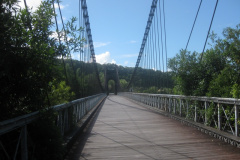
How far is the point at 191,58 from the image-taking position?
7418 mm

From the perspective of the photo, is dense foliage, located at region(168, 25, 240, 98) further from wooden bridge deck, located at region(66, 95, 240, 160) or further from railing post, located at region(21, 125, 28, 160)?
railing post, located at region(21, 125, 28, 160)

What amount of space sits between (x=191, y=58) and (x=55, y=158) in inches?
221

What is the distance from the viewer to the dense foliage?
6174 mm

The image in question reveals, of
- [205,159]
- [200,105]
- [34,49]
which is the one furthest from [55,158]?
[200,105]

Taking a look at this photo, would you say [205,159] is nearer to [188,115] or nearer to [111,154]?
[111,154]

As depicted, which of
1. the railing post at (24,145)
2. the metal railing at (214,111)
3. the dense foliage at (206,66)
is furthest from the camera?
the dense foliage at (206,66)

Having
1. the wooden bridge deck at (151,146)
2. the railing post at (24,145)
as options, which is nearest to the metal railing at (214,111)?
the wooden bridge deck at (151,146)

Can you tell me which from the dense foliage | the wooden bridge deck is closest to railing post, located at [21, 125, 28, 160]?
the wooden bridge deck

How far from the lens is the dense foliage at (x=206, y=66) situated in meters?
6.17

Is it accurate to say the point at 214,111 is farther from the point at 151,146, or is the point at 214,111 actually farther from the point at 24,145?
the point at 24,145

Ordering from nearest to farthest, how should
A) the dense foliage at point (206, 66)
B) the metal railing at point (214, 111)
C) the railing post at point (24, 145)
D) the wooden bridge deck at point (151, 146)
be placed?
the railing post at point (24, 145), the wooden bridge deck at point (151, 146), the metal railing at point (214, 111), the dense foliage at point (206, 66)

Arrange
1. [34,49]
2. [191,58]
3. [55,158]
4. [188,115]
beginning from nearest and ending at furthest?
[34,49] → [55,158] → [188,115] → [191,58]

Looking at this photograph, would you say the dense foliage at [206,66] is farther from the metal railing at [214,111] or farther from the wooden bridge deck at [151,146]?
the wooden bridge deck at [151,146]

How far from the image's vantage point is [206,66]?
7.09 m
